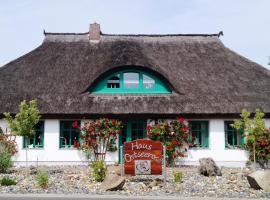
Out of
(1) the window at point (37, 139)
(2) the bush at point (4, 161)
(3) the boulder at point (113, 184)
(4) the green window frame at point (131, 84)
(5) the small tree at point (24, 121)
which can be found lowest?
(3) the boulder at point (113, 184)

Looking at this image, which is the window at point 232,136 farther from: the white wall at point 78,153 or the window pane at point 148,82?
the window pane at point 148,82

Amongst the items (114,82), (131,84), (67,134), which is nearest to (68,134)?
(67,134)

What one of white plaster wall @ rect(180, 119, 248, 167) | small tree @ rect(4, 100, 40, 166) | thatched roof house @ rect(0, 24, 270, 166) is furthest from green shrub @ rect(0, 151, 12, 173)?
white plaster wall @ rect(180, 119, 248, 167)

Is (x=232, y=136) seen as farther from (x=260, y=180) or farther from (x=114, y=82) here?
(x=260, y=180)

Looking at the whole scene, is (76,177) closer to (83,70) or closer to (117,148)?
(117,148)

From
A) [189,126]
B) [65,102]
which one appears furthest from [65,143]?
[189,126]

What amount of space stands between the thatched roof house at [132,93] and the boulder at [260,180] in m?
6.58

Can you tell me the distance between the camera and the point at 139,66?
17.8 metres

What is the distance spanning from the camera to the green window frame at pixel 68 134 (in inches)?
681

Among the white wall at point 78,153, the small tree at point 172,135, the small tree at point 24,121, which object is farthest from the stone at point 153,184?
the small tree at point 24,121

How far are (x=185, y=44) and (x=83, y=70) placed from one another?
24.4 ft

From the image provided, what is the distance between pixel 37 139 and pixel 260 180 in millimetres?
11310

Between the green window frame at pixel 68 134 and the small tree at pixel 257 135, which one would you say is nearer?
the small tree at pixel 257 135

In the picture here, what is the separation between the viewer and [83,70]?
Result: 19.3 m
